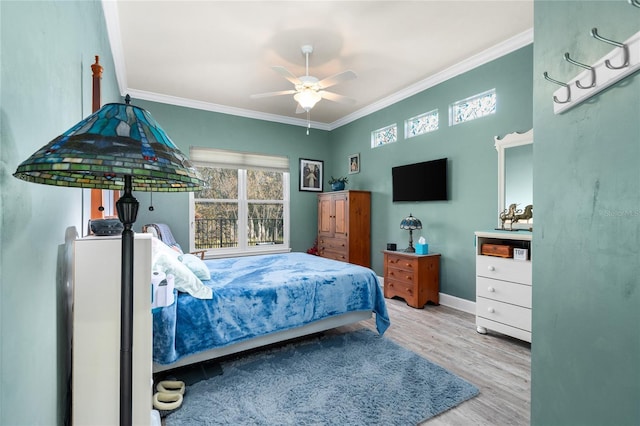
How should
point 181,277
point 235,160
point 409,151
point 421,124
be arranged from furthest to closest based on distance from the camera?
point 235,160, point 409,151, point 421,124, point 181,277

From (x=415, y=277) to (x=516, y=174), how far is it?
1.61 metres

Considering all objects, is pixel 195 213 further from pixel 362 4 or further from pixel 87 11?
pixel 362 4

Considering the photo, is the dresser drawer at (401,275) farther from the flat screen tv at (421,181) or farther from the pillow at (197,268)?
the pillow at (197,268)

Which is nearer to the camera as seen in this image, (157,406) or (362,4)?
(157,406)

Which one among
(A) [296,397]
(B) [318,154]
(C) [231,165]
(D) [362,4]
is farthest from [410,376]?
(B) [318,154]

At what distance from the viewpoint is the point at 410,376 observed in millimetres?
2227

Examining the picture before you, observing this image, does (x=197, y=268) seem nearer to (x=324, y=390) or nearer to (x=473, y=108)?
(x=324, y=390)

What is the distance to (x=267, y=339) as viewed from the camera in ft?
8.11

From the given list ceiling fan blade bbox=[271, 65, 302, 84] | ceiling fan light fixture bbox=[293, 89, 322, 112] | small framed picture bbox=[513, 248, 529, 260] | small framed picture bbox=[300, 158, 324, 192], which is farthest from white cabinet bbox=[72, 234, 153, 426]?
small framed picture bbox=[300, 158, 324, 192]

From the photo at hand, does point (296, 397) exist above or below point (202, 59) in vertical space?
below

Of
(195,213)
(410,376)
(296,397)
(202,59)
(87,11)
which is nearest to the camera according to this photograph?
(87,11)

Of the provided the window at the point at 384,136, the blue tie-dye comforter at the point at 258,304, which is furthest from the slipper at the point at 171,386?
the window at the point at 384,136

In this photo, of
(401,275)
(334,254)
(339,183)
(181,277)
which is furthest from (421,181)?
(181,277)

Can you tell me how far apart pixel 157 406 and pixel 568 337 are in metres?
2.13
